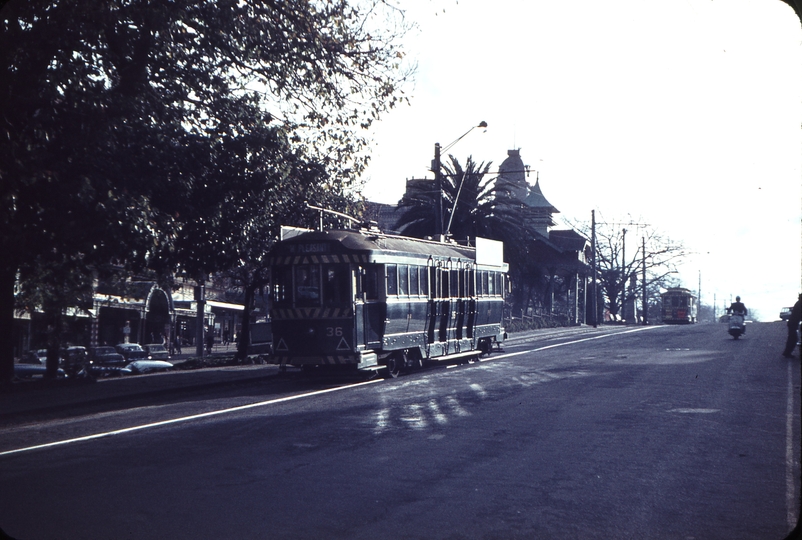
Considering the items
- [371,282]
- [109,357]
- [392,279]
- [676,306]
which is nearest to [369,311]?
[371,282]

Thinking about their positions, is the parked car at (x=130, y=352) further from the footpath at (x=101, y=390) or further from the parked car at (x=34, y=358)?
the footpath at (x=101, y=390)

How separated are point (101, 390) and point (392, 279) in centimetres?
669

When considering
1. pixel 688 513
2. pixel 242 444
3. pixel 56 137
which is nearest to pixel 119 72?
pixel 56 137

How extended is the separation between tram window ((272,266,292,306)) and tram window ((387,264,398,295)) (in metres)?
2.26

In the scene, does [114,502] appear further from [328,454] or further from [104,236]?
[104,236]

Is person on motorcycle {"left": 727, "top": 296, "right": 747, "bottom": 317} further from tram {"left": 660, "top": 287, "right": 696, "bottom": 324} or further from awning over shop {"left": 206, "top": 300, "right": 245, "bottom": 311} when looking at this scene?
tram {"left": 660, "top": 287, "right": 696, "bottom": 324}

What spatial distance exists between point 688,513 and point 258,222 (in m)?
13.5

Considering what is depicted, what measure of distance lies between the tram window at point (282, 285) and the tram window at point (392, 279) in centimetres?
226

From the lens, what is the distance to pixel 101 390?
55.2ft

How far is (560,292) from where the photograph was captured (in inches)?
2987

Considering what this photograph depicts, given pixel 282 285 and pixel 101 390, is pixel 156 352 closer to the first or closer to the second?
pixel 282 285

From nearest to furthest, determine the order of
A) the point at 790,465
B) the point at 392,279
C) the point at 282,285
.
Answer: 1. the point at 790,465
2. the point at 282,285
3. the point at 392,279

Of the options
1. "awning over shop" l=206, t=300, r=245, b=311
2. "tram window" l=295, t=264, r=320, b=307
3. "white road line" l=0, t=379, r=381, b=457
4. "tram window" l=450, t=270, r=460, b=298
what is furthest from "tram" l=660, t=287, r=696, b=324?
"white road line" l=0, t=379, r=381, b=457

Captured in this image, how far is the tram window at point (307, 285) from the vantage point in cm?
1803
